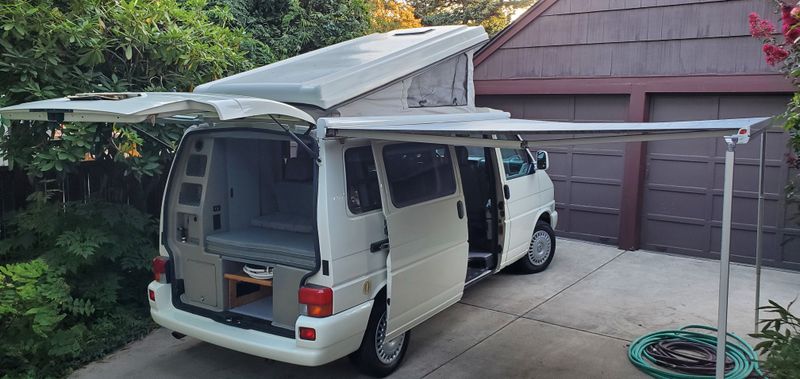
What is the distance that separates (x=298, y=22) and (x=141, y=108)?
20.0 ft

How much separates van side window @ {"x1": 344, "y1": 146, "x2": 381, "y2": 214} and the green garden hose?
8.15 feet

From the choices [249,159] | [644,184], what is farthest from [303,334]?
[644,184]

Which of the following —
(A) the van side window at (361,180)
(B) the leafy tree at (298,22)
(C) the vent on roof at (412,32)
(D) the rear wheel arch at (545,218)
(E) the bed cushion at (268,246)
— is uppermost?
(B) the leafy tree at (298,22)

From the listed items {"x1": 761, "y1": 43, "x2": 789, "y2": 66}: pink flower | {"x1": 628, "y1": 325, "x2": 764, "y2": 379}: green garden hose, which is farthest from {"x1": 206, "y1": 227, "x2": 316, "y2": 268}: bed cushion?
{"x1": 761, "y1": 43, "x2": 789, "y2": 66}: pink flower

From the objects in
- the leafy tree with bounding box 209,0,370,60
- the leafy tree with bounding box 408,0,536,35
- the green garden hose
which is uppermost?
the leafy tree with bounding box 408,0,536,35

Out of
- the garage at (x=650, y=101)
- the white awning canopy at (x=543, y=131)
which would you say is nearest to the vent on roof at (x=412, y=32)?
the white awning canopy at (x=543, y=131)

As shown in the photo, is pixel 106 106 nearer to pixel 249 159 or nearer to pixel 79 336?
pixel 249 159

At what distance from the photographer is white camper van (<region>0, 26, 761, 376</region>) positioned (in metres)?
4.05

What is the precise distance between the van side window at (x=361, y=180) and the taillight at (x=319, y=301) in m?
0.59

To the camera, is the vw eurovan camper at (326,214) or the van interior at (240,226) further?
the van interior at (240,226)

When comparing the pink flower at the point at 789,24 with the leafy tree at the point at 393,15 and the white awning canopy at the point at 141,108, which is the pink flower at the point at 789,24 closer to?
the white awning canopy at the point at 141,108

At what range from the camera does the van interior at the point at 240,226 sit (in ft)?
14.5

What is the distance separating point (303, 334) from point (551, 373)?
202 centimetres

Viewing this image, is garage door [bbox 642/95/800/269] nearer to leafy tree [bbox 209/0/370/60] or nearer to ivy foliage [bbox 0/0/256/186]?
leafy tree [bbox 209/0/370/60]
